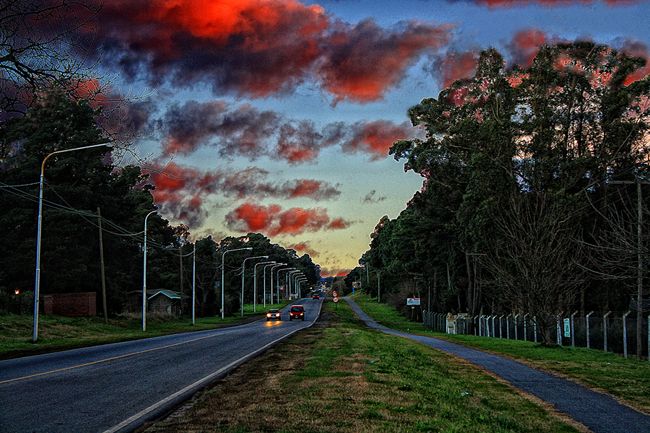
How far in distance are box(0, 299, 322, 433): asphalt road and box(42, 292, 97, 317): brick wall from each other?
1216 inches

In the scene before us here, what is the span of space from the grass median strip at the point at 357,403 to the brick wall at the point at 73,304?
126 ft

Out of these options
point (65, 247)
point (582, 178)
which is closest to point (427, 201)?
point (582, 178)

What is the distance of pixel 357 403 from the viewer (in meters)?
11.0

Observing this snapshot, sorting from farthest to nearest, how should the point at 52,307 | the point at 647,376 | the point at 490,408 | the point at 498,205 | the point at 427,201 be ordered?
the point at 427,201 < the point at 52,307 < the point at 498,205 < the point at 647,376 < the point at 490,408

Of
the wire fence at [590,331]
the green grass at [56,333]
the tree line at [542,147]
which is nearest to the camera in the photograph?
the green grass at [56,333]

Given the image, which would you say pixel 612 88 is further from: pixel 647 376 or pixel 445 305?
pixel 445 305

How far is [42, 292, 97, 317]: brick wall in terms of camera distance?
2048 inches

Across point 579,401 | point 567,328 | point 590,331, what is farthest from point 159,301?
point 579,401

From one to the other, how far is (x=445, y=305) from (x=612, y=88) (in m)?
41.3

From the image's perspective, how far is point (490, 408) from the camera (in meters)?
12.1

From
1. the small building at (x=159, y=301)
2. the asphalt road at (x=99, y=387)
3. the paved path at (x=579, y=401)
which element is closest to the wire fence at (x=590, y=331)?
the paved path at (x=579, y=401)

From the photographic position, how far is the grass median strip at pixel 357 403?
30.5ft

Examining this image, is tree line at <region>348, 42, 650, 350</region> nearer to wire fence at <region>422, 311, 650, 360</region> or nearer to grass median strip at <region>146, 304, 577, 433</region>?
wire fence at <region>422, 311, 650, 360</region>

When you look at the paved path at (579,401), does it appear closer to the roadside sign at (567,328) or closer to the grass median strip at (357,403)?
the grass median strip at (357,403)
